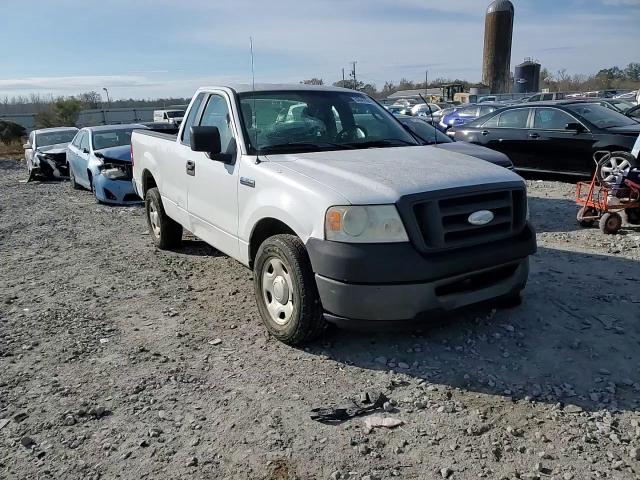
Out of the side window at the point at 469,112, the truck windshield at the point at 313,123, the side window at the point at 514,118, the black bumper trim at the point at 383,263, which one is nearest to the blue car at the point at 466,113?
the side window at the point at 469,112

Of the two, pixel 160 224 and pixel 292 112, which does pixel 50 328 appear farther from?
pixel 292 112

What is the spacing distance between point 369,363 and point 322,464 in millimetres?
1064

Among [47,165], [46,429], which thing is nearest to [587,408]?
[46,429]

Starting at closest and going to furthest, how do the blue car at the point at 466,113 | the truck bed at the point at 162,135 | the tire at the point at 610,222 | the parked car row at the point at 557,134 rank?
the truck bed at the point at 162,135
the tire at the point at 610,222
the parked car row at the point at 557,134
the blue car at the point at 466,113

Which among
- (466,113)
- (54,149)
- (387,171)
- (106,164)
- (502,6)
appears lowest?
(54,149)

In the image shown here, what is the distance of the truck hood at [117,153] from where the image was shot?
10.3 m

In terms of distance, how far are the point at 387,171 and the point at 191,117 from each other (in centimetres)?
263

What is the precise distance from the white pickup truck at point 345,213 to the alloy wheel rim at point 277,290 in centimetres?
1

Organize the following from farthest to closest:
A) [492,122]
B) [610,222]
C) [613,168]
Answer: [492,122] → [613,168] → [610,222]

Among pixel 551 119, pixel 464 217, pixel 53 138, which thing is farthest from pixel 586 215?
pixel 53 138

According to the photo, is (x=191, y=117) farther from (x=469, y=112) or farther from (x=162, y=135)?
(x=469, y=112)

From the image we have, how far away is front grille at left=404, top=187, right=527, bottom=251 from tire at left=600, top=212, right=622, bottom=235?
3.42 m

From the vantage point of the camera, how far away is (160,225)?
21.2 ft

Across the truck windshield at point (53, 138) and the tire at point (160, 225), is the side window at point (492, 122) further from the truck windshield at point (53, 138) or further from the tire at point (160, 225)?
the truck windshield at point (53, 138)
